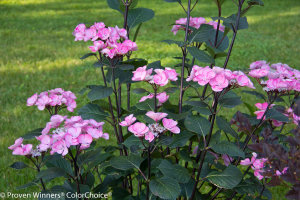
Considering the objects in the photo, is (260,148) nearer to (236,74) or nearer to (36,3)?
(236,74)

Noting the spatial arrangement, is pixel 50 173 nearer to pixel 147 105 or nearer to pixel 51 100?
pixel 51 100

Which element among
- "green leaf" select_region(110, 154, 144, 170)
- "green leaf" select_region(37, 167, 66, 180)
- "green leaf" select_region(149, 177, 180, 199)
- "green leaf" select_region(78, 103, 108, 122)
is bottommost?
"green leaf" select_region(149, 177, 180, 199)

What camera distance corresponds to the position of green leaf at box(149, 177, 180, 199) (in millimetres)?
1283

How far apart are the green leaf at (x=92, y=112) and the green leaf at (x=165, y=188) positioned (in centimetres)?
43

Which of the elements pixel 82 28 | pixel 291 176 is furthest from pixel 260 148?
pixel 82 28

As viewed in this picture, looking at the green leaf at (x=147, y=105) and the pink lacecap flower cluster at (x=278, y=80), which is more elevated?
the pink lacecap flower cluster at (x=278, y=80)

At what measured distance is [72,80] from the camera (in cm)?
462

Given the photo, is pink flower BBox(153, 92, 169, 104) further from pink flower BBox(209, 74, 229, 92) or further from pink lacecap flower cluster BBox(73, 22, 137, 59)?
pink flower BBox(209, 74, 229, 92)

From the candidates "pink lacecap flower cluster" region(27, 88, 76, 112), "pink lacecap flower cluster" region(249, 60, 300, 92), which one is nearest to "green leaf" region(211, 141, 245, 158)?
"pink lacecap flower cluster" region(249, 60, 300, 92)

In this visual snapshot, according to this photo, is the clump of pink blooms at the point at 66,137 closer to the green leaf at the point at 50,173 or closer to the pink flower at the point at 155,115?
the green leaf at the point at 50,173

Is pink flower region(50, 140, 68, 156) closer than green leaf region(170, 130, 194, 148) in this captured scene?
Yes

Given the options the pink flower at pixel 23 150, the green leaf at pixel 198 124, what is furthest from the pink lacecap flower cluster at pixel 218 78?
the pink flower at pixel 23 150

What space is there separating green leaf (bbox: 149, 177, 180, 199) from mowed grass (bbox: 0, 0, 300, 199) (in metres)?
1.35

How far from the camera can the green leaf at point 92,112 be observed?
1.61m
